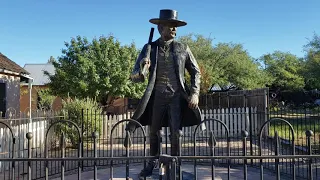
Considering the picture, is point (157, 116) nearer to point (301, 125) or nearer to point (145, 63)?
point (145, 63)

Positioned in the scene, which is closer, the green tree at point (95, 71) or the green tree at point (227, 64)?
the green tree at point (95, 71)

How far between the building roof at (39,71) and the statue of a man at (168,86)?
2872 cm

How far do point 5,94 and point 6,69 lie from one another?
4.12 ft

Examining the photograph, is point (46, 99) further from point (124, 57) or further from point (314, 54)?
point (314, 54)

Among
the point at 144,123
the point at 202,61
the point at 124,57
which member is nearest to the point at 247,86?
the point at 202,61

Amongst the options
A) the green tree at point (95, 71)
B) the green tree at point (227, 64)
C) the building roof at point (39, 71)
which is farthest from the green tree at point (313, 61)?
the building roof at point (39, 71)

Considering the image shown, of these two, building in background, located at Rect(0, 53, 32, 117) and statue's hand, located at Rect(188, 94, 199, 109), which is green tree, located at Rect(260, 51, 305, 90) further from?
statue's hand, located at Rect(188, 94, 199, 109)

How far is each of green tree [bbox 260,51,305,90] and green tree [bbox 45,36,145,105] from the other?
1803 centimetres

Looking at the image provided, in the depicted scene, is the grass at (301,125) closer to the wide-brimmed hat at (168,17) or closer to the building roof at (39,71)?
the wide-brimmed hat at (168,17)

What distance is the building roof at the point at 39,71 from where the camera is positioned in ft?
104

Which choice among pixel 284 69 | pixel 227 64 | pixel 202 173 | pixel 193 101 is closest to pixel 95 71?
pixel 227 64

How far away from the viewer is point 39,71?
114 ft

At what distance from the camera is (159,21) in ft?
13.6

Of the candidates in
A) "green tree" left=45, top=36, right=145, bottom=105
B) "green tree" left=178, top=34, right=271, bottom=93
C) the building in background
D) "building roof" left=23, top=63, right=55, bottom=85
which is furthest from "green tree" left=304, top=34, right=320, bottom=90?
"building roof" left=23, top=63, right=55, bottom=85
